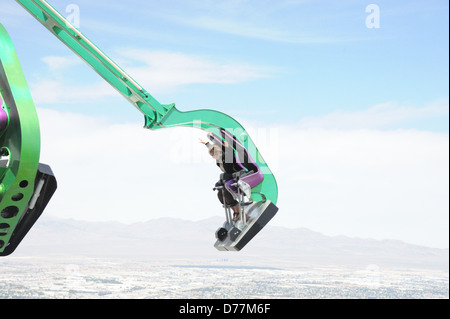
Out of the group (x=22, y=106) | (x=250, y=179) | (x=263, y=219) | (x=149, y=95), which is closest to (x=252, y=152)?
(x=250, y=179)

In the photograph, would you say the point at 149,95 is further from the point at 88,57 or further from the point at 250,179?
the point at 250,179

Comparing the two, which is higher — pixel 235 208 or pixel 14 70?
pixel 14 70

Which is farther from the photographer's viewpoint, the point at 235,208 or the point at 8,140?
the point at 235,208


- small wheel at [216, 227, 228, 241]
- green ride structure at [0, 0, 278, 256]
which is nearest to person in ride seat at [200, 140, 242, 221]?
green ride structure at [0, 0, 278, 256]

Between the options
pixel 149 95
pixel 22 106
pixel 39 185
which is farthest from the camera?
pixel 149 95

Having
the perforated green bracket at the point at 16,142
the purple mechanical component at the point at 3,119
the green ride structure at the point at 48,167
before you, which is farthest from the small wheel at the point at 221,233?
the purple mechanical component at the point at 3,119

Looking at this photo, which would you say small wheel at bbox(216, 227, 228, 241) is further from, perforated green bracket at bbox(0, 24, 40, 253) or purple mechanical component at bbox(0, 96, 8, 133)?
purple mechanical component at bbox(0, 96, 8, 133)

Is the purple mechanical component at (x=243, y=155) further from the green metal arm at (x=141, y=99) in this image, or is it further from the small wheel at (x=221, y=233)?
the small wheel at (x=221, y=233)
